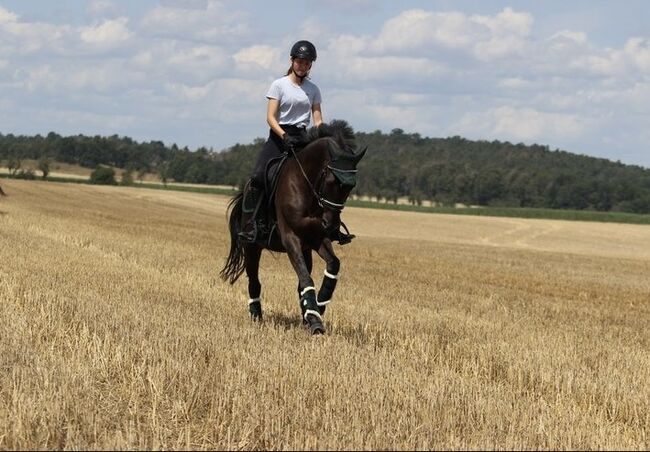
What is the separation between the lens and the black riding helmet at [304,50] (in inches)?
343

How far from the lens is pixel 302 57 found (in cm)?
872

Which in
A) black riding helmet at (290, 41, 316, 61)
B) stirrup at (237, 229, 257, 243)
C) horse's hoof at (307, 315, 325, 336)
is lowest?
horse's hoof at (307, 315, 325, 336)

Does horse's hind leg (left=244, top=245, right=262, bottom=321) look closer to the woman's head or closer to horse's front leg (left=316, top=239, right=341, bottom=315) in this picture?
horse's front leg (left=316, top=239, right=341, bottom=315)

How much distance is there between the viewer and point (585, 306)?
1582 centimetres

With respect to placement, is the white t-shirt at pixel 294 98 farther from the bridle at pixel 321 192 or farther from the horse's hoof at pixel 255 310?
the horse's hoof at pixel 255 310

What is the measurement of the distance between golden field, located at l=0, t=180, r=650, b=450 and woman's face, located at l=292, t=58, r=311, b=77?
9.41ft

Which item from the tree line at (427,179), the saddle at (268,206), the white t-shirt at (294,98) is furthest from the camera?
the tree line at (427,179)

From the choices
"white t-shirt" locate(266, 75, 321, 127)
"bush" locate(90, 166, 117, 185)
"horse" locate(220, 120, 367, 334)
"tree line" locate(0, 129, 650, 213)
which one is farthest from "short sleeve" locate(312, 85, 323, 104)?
"bush" locate(90, 166, 117, 185)

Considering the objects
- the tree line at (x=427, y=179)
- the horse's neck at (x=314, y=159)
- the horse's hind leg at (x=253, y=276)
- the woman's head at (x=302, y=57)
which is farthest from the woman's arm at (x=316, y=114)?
the tree line at (x=427, y=179)

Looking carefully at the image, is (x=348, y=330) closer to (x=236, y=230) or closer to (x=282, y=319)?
(x=282, y=319)

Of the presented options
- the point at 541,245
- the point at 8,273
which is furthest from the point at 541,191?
the point at 8,273

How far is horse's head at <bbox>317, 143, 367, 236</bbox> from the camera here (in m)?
7.83

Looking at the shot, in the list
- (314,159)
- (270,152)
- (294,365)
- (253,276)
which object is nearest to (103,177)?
(253,276)

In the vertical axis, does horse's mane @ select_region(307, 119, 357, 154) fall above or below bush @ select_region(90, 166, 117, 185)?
above
